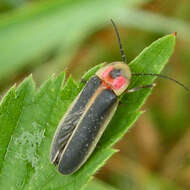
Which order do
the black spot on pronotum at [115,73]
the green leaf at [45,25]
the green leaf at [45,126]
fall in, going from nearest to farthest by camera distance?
1. the green leaf at [45,126]
2. the black spot on pronotum at [115,73]
3. the green leaf at [45,25]

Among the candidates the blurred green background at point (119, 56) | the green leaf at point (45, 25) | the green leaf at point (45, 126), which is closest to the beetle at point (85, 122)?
the green leaf at point (45, 126)

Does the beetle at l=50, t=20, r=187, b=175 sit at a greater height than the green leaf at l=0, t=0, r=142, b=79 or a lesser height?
lesser

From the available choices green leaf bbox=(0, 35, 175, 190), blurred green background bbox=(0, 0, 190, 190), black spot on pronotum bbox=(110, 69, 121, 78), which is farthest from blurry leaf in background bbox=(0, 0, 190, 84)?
green leaf bbox=(0, 35, 175, 190)

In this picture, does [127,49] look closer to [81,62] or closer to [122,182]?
[81,62]

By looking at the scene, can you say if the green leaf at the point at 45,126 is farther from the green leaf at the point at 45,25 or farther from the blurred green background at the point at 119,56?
the green leaf at the point at 45,25

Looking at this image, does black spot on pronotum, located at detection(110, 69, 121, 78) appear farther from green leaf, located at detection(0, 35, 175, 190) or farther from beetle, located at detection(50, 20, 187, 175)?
green leaf, located at detection(0, 35, 175, 190)

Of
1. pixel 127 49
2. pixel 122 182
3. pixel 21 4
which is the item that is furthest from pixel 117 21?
pixel 122 182
